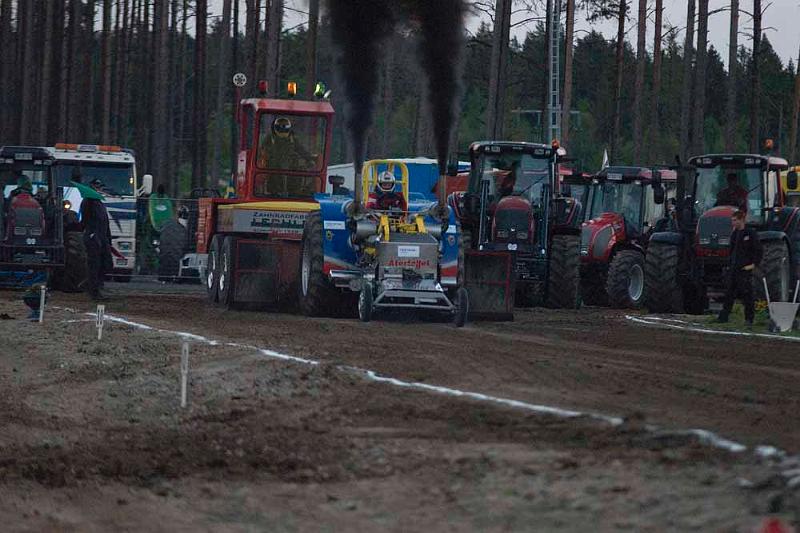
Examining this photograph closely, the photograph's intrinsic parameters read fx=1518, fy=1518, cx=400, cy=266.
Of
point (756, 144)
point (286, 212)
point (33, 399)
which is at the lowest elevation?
point (33, 399)

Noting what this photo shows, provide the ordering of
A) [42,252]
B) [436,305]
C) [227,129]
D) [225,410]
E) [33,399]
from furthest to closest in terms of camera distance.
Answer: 1. [227,129]
2. [42,252]
3. [436,305]
4. [33,399]
5. [225,410]

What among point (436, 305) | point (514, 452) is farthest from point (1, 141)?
point (514, 452)

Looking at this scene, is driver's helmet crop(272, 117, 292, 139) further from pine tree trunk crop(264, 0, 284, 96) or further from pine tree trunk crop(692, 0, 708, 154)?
pine tree trunk crop(692, 0, 708, 154)

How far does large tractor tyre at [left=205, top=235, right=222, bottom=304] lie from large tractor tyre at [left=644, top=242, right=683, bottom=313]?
276 inches

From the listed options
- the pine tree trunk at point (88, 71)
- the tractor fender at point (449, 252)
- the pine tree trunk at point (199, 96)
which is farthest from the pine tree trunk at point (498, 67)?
the tractor fender at point (449, 252)

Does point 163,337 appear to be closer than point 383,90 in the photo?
Yes

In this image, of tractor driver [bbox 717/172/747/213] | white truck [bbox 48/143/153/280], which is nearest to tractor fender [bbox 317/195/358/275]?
tractor driver [bbox 717/172/747/213]

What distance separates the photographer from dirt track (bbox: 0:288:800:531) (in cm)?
771

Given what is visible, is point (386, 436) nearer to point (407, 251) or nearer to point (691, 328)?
point (407, 251)

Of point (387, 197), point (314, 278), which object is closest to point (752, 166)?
point (387, 197)

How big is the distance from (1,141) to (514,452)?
60.6 m

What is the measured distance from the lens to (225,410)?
38.7 ft

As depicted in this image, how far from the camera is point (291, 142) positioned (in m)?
26.0

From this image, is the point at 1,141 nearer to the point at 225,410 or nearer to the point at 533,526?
the point at 225,410
